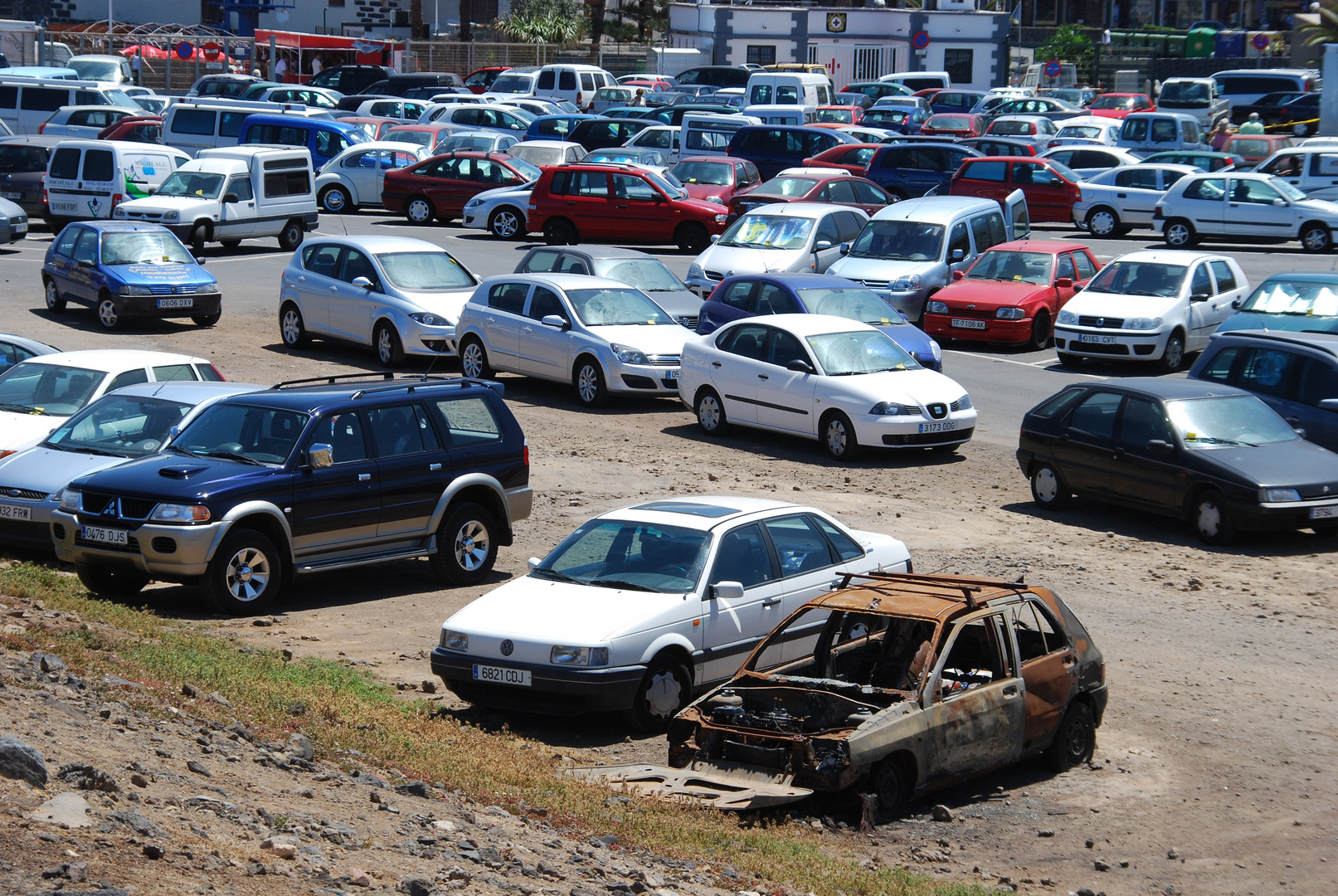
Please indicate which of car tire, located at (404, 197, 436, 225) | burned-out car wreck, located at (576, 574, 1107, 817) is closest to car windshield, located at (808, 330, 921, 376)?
burned-out car wreck, located at (576, 574, 1107, 817)

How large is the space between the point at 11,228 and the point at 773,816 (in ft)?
90.8

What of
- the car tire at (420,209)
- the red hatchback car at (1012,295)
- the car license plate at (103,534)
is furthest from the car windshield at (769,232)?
the car license plate at (103,534)

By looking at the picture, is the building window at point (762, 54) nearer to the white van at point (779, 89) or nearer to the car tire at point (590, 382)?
the white van at point (779, 89)

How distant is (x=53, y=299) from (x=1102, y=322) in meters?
16.7

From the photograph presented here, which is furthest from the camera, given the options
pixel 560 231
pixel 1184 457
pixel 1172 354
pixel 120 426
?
pixel 560 231

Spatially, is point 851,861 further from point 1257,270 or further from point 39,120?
point 39,120

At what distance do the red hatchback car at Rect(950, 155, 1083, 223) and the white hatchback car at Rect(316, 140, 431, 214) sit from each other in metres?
12.9

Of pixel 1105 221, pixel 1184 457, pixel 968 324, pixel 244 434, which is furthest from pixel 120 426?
pixel 1105 221

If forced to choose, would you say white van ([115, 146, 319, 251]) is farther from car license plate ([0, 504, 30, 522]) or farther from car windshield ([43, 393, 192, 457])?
car license plate ([0, 504, 30, 522])

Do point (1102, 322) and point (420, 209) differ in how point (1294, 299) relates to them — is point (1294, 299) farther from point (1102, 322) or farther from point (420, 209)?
point (420, 209)

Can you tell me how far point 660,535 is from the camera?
10.5 m

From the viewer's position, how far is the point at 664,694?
9914 mm

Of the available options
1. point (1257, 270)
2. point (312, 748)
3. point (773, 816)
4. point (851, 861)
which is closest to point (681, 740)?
point (773, 816)

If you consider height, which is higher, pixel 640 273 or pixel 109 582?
pixel 640 273
